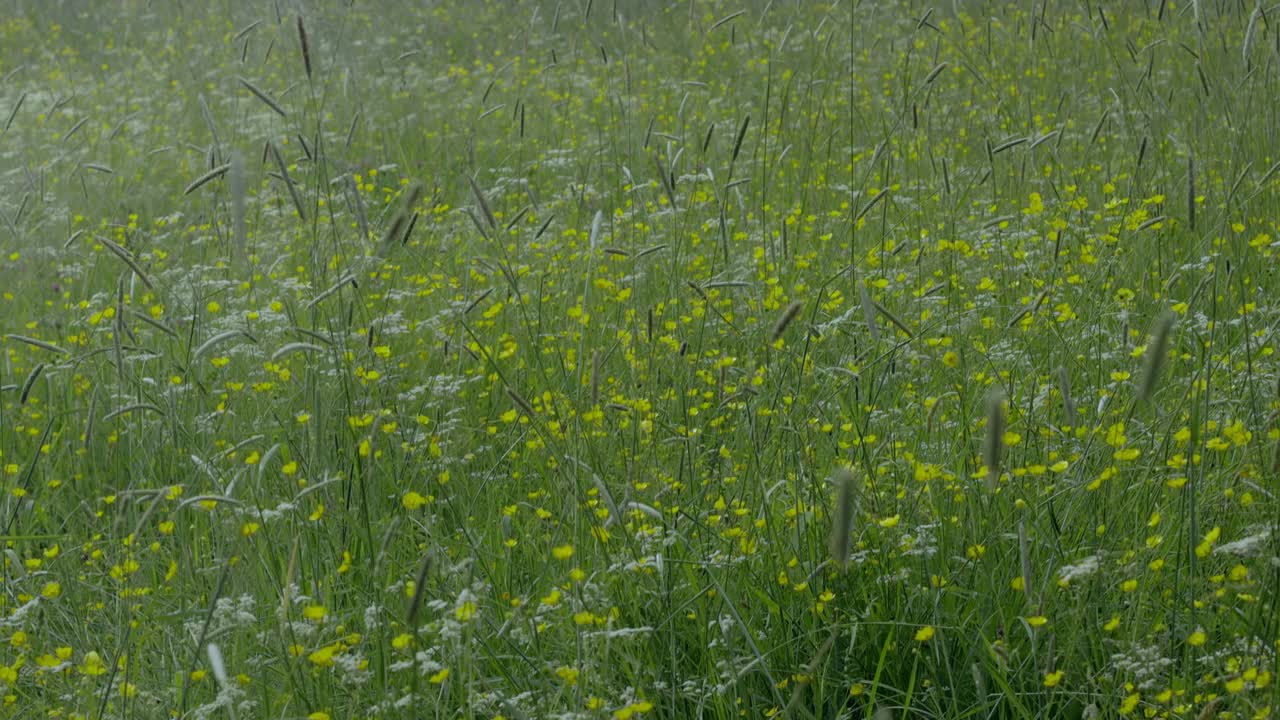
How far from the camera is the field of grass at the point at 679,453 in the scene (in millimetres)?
1986

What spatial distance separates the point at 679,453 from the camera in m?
2.84

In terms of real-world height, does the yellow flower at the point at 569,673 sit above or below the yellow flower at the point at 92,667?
above

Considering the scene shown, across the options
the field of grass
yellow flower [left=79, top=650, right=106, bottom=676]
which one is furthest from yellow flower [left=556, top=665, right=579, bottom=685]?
yellow flower [left=79, top=650, right=106, bottom=676]

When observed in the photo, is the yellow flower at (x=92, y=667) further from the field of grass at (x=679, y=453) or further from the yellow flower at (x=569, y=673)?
the yellow flower at (x=569, y=673)

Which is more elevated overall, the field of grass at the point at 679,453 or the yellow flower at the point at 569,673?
the yellow flower at the point at 569,673

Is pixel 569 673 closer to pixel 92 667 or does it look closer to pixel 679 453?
pixel 92 667

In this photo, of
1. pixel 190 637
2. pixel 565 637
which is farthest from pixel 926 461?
pixel 190 637

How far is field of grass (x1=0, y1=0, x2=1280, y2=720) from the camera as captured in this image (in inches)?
78.2

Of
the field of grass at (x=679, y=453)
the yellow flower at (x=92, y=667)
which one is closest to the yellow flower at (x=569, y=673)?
the field of grass at (x=679, y=453)

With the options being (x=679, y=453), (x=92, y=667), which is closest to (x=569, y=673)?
(x=92, y=667)

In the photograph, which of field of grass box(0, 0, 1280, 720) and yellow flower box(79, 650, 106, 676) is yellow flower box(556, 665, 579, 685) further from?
yellow flower box(79, 650, 106, 676)

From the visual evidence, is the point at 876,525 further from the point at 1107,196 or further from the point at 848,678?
the point at 1107,196

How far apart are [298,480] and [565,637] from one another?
75 cm

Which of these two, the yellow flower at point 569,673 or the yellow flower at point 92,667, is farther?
the yellow flower at point 92,667
